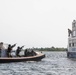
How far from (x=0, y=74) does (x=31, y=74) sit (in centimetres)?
345

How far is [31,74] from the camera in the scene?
1294 inches

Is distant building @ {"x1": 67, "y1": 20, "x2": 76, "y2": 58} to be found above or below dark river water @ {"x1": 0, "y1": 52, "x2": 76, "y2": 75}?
above

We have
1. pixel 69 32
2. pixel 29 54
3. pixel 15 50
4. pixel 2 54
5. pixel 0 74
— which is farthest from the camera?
pixel 69 32

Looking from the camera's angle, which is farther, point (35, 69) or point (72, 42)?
point (72, 42)

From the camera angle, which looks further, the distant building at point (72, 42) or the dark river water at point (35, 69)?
the distant building at point (72, 42)

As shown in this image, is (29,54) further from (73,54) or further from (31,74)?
(31,74)

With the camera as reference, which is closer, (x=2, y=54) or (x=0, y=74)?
(x=0, y=74)

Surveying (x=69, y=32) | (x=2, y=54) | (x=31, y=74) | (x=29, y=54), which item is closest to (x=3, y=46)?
(x=2, y=54)

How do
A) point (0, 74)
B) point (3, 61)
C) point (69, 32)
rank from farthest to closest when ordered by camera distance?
point (69, 32), point (3, 61), point (0, 74)

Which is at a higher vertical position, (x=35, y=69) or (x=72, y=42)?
(x=72, y=42)

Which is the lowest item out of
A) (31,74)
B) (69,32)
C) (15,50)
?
(31,74)

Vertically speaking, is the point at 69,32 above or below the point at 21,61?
above

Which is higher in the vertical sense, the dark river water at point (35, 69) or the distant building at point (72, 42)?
the distant building at point (72, 42)

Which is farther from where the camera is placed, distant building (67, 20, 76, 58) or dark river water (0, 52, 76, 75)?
distant building (67, 20, 76, 58)
